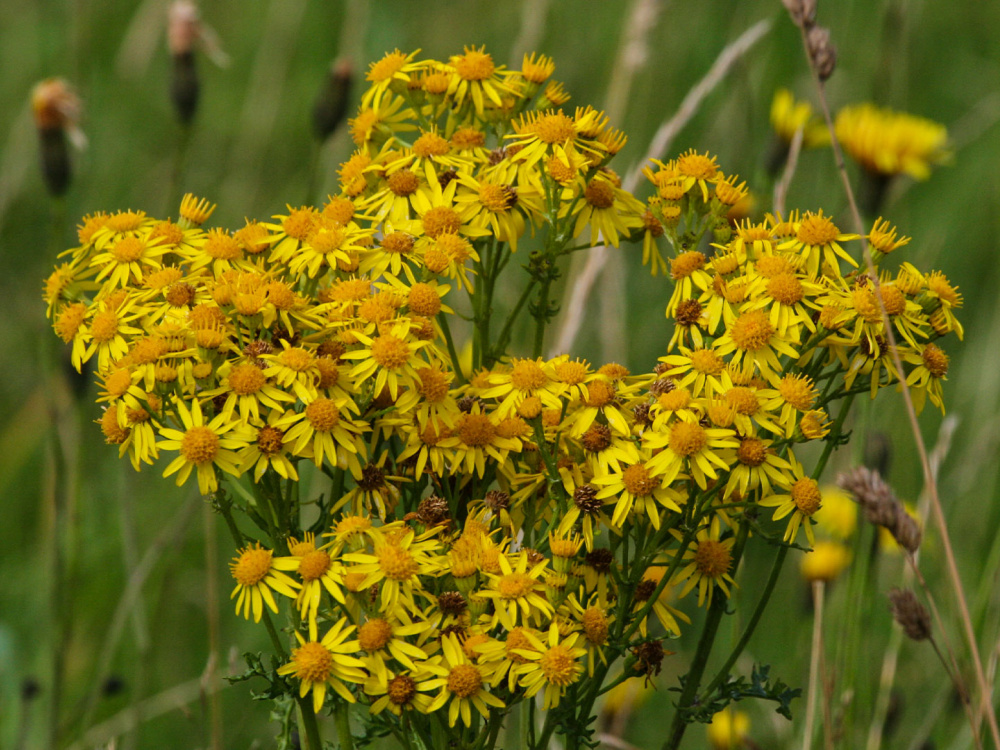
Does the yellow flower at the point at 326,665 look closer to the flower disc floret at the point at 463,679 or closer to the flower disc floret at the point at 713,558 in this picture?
the flower disc floret at the point at 463,679

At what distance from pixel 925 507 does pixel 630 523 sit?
5.88ft

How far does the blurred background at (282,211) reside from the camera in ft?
11.4

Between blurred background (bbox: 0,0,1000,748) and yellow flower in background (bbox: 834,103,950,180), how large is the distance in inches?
10.7

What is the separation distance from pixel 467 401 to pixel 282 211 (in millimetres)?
3920

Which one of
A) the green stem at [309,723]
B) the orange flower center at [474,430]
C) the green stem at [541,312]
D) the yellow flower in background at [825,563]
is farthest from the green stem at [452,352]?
the yellow flower in background at [825,563]

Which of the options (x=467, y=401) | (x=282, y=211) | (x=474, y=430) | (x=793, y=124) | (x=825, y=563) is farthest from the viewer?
(x=282, y=211)

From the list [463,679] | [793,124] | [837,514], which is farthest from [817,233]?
[837,514]

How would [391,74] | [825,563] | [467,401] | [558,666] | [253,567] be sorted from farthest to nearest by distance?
[825,563] → [391,74] → [467,401] → [253,567] → [558,666]

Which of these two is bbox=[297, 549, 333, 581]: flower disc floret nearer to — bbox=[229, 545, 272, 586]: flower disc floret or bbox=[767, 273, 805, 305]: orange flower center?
bbox=[229, 545, 272, 586]: flower disc floret

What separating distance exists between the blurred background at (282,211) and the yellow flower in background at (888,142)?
0.27 m

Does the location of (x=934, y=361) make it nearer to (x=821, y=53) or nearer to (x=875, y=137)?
(x=821, y=53)

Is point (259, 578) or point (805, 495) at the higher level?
point (805, 495)

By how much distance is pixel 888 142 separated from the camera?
13.5 feet

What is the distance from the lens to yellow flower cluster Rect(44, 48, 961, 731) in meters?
1.96
